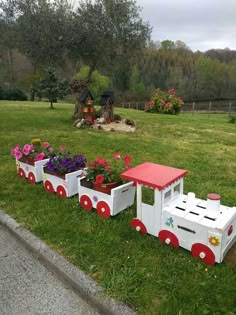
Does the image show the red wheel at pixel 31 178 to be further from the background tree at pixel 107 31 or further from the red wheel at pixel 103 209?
the background tree at pixel 107 31

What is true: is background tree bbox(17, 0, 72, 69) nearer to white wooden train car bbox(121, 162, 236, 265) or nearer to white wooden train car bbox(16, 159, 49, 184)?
white wooden train car bbox(16, 159, 49, 184)

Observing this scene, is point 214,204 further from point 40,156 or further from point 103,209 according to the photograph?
point 40,156

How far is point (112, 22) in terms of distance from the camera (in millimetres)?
8062

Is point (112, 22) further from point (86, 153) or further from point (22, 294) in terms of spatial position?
point (22, 294)

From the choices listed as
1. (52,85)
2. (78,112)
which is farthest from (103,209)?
(52,85)

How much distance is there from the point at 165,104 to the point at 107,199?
1101cm

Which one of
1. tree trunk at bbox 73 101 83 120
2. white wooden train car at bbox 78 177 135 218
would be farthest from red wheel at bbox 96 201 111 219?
tree trunk at bbox 73 101 83 120

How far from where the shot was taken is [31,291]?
1850mm

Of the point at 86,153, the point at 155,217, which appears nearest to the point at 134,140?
the point at 86,153

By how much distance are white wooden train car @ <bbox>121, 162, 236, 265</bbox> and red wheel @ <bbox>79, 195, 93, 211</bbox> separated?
0.58 metres

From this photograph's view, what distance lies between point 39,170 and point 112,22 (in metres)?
6.42

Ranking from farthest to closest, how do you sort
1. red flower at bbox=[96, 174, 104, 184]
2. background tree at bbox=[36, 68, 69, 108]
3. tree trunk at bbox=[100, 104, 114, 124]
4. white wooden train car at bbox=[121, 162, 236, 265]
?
→ background tree at bbox=[36, 68, 69, 108]
tree trunk at bbox=[100, 104, 114, 124]
red flower at bbox=[96, 174, 104, 184]
white wooden train car at bbox=[121, 162, 236, 265]

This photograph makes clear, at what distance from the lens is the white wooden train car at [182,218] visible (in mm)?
1982

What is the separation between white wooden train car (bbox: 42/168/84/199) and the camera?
3.04 m
